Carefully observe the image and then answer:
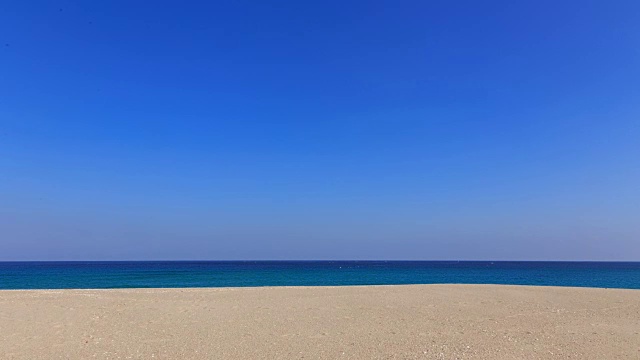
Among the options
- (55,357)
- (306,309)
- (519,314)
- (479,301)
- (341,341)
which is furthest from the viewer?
(479,301)

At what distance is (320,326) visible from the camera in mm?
13953

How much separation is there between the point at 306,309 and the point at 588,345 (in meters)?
10.3

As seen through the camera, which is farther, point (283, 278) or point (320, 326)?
point (283, 278)

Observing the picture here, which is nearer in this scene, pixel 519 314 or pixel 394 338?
pixel 394 338

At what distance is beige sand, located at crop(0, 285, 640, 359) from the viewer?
10586 mm

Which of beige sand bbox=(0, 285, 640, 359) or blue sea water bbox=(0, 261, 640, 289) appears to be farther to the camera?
blue sea water bbox=(0, 261, 640, 289)

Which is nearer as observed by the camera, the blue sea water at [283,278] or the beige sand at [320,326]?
the beige sand at [320,326]

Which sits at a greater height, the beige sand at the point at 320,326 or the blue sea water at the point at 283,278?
the beige sand at the point at 320,326

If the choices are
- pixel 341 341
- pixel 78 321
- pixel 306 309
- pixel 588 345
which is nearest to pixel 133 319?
pixel 78 321

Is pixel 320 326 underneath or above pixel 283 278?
above

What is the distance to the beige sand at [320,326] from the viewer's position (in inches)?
417

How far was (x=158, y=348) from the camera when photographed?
1095 centimetres

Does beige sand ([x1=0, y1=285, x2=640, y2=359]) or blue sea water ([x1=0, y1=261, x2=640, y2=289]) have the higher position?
beige sand ([x1=0, y1=285, x2=640, y2=359])

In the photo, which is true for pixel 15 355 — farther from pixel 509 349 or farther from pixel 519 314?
pixel 519 314
